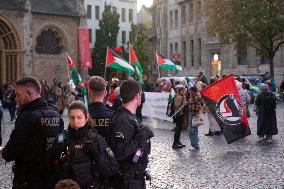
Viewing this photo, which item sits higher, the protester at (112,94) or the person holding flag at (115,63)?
the person holding flag at (115,63)

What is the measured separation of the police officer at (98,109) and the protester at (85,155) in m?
0.65

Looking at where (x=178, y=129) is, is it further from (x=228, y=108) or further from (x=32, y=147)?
Answer: (x=32, y=147)

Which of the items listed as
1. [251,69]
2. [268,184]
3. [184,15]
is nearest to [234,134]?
[268,184]

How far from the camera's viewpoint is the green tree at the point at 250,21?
117 ft

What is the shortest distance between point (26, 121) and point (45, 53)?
116 ft

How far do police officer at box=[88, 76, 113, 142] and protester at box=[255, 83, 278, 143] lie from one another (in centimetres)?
1031

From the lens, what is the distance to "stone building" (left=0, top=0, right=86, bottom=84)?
37.6 m

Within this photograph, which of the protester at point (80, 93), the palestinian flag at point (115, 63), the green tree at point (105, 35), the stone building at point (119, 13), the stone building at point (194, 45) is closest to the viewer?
the protester at point (80, 93)

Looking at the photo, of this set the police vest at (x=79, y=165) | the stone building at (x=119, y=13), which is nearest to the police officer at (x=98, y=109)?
the police vest at (x=79, y=165)

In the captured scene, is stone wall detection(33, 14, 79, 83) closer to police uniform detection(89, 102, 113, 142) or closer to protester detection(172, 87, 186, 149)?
protester detection(172, 87, 186, 149)

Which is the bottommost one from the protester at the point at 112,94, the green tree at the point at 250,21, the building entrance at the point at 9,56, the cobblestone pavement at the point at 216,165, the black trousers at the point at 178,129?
the cobblestone pavement at the point at 216,165

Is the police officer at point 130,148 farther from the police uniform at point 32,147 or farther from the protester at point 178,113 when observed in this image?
the protester at point 178,113

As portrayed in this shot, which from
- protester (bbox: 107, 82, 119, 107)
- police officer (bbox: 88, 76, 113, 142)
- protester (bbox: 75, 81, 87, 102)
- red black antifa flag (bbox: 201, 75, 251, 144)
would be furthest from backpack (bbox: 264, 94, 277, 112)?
police officer (bbox: 88, 76, 113, 142)

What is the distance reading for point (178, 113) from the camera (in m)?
14.8
